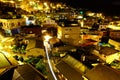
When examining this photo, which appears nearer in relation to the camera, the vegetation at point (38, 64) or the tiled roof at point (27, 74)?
the tiled roof at point (27, 74)

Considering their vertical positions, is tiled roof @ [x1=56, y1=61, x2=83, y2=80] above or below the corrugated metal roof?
below

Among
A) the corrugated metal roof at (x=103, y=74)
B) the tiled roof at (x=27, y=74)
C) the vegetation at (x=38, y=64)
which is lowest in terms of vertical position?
the vegetation at (x=38, y=64)

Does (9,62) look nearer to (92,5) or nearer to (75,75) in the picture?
(75,75)

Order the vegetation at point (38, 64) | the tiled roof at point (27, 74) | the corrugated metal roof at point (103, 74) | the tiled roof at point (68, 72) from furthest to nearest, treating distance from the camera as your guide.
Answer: the vegetation at point (38, 64) < the tiled roof at point (68, 72) < the corrugated metal roof at point (103, 74) < the tiled roof at point (27, 74)

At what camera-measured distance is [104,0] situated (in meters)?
83.8

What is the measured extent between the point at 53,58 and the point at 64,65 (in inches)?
173

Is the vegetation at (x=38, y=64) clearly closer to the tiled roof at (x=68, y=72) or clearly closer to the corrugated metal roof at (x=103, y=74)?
the tiled roof at (x=68, y=72)

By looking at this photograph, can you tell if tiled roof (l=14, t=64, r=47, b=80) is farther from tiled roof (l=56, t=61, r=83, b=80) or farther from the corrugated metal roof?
the corrugated metal roof

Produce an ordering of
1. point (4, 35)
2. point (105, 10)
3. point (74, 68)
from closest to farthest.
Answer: point (74, 68) → point (4, 35) → point (105, 10)

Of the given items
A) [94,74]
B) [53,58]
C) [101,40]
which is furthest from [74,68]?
[101,40]

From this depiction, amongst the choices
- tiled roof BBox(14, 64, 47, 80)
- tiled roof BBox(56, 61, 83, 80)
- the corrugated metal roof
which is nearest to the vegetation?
tiled roof BBox(56, 61, 83, 80)

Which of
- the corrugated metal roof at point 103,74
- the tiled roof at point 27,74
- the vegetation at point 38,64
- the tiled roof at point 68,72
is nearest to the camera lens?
the tiled roof at point 27,74

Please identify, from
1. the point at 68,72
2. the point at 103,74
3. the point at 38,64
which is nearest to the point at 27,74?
the point at 68,72

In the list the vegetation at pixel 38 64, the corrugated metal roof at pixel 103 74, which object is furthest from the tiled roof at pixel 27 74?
the corrugated metal roof at pixel 103 74
